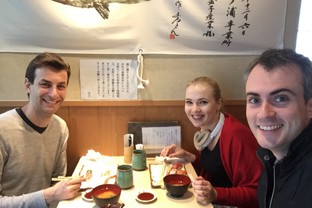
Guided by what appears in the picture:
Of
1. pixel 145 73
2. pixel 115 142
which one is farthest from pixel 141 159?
Result: pixel 145 73

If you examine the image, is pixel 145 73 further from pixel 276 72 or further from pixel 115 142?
pixel 276 72

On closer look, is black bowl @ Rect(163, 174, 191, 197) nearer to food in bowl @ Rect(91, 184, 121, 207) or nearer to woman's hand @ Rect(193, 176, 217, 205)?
woman's hand @ Rect(193, 176, 217, 205)

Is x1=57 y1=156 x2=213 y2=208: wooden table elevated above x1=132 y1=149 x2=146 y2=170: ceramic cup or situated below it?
below

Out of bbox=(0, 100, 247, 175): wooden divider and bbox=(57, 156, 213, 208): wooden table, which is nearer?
bbox=(57, 156, 213, 208): wooden table

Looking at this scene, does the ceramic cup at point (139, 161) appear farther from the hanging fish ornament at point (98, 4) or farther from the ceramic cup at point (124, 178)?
the hanging fish ornament at point (98, 4)

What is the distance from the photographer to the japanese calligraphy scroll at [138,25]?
184 cm

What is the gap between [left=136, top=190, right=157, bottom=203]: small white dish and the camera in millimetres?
1361

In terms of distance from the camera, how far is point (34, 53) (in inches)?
74.8

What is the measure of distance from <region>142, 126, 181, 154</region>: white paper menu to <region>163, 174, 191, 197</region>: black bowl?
0.54 m

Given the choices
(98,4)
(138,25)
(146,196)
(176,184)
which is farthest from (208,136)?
(98,4)

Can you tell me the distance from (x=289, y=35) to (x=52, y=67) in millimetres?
1630

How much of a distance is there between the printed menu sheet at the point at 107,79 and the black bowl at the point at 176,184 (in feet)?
2.40

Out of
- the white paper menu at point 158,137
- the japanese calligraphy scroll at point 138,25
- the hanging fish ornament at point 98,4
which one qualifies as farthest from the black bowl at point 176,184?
the hanging fish ornament at point 98,4

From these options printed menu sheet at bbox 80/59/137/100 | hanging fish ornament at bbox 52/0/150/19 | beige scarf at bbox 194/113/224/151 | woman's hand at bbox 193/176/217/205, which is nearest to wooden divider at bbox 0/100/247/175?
printed menu sheet at bbox 80/59/137/100
